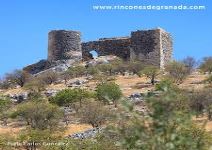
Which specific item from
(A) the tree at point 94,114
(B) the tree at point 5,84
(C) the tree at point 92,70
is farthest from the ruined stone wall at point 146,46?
(A) the tree at point 94,114

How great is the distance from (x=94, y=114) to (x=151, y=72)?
490 inches

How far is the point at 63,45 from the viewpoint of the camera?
60.8 m

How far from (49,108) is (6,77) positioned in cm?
1972

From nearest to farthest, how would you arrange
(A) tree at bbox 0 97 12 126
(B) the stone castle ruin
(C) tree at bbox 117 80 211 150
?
(C) tree at bbox 117 80 211 150 → (A) tree at bbox 0 97 12 126 → (B) the stone castle ruin

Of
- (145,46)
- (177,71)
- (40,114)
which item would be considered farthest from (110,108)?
(145,46)

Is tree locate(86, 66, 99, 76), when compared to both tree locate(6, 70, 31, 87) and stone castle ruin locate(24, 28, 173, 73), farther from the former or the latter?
tree locate(6, 70, 31, 87)

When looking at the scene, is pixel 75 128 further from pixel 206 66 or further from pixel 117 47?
pixel 117 47

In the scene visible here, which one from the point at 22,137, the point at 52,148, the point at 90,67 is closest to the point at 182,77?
the point at 90,67

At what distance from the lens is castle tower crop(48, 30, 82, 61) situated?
6097 cm

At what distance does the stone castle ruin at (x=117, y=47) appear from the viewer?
194 ft

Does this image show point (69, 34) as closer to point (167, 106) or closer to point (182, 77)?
point (182, 77)

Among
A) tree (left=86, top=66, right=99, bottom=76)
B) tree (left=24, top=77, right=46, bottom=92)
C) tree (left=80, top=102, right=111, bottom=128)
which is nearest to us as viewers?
tree (left=80, top=102, right=111, bottom=128)

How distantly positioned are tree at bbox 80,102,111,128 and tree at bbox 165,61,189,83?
11975 millimetres

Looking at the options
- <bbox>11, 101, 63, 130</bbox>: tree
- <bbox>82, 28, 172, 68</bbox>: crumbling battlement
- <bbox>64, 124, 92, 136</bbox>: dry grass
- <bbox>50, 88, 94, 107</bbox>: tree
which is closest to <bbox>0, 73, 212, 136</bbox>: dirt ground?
<bbox>64, 124, 92, 136</bbox>: dry grass
